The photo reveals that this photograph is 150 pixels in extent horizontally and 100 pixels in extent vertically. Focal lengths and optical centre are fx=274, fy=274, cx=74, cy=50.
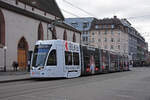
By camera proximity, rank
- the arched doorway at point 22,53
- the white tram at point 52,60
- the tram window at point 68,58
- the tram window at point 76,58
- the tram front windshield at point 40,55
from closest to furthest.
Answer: the white tram at point 52,60
the tram front windshield at point 40,55
the tram window at point 68,58
the tram window at point 76,58
the arched doorway at point 22,53

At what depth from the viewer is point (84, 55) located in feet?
94.5

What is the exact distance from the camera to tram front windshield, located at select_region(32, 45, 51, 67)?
74.2 feet

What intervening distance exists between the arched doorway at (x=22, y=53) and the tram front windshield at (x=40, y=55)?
2168 cm

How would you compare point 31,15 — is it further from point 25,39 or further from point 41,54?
point 41,54

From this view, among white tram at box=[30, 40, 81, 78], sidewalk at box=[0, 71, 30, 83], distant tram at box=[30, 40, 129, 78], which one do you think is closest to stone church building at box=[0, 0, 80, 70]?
sidewalk at box=[0, 71, 30, 83]

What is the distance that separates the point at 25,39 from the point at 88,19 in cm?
5762

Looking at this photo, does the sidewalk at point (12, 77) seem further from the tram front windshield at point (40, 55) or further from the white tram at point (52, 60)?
the tram front windshield at point (40, 55)

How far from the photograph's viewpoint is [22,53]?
44.9 metres

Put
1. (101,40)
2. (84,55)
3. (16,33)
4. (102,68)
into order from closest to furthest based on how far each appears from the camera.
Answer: (84,55), (102,68), (16,33), (101,40)

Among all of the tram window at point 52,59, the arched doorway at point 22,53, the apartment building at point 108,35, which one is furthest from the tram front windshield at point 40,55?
the apartment building at point 108,35

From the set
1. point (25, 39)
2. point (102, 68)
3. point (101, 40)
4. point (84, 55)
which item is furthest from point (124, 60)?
point (101, 40)

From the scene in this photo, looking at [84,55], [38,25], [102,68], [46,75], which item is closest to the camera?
[46,75]

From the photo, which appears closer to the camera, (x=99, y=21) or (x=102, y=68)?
(x=102, y=68)

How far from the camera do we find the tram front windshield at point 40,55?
2262 centimetres
